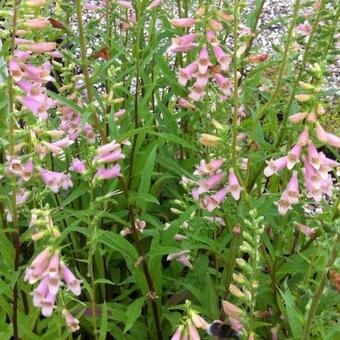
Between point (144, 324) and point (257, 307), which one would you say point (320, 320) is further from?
point (144, 324)

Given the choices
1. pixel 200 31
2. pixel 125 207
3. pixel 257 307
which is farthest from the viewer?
pixel 125 207

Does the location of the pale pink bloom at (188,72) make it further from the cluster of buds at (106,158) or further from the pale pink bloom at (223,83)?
the cluster of buds at (106,158)

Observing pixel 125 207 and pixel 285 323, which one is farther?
pixel 125 207

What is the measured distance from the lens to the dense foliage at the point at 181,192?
9.70 feet

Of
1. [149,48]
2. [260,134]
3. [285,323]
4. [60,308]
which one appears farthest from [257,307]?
[149,48]

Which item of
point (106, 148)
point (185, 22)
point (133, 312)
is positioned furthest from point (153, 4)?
point (133, 312)

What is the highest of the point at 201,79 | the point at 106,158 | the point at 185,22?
the point at 185,22

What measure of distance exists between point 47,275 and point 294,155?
1.24 meters

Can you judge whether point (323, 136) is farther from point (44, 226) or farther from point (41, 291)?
point (41, 291)

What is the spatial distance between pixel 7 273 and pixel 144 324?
95cm

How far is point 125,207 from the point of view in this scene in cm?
445

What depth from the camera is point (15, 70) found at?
2.94 meters

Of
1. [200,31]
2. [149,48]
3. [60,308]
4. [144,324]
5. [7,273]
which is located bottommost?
[144,324]

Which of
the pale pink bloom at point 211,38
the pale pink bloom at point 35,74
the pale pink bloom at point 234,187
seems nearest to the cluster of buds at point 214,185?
the pale pink bloom at point 234,187
